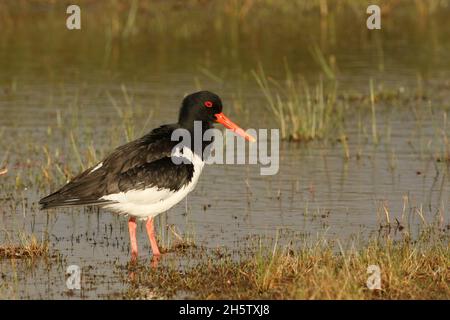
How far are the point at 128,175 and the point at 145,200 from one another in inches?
10.9

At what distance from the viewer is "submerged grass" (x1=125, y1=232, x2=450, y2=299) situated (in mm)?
8086

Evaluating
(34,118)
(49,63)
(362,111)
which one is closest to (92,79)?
(49,63)

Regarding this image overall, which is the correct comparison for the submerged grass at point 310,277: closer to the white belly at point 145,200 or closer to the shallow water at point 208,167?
the shallow water at point 208,167

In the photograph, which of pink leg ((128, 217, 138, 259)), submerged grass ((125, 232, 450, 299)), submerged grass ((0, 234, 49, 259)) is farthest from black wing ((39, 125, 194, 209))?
submerged grass ((125, 232, 450, 299))

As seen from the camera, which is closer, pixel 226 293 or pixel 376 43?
pixel 226 293

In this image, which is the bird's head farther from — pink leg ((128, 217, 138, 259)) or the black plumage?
pink leg ((128, 217, 138, 259))

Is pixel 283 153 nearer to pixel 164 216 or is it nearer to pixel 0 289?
pixel 164 216

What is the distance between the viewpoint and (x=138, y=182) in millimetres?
9742

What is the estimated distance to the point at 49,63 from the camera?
66.2 feet

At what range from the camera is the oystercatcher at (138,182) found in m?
9.66

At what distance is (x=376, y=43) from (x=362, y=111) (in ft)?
19.2

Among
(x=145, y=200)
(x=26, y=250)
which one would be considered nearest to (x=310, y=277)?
(x=145, y=200)

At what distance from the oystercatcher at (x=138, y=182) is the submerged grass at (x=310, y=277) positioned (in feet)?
2.41

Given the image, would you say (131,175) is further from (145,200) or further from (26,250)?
(26,250)
